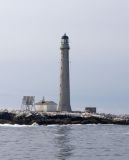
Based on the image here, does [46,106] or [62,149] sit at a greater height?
[46,106]

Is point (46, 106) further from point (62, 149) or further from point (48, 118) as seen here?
point (62, 149)

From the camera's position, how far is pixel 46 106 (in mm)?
92188

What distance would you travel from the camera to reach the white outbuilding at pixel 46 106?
9106 cm

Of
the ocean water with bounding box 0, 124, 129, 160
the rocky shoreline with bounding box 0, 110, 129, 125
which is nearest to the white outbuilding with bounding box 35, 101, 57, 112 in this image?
the rocky shoreline with bounding box 0, 110, 129, 125

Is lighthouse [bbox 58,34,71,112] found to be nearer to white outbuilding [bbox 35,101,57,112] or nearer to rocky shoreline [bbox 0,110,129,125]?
rocky shoreline [bbox 0,110,129,125]

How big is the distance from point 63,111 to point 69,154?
46410mm

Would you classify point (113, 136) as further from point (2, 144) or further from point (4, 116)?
point (4, 116)

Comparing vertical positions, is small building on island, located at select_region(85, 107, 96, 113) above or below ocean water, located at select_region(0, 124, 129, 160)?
above

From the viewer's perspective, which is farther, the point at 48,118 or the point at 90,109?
the point at 90,109

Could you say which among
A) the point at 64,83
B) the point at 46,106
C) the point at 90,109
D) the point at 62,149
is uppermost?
the point at 64,83

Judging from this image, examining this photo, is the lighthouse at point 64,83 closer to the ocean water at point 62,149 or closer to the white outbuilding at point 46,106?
the white outbuilding at point 46,106

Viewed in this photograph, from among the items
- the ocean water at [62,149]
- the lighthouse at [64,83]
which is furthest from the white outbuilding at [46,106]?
the ocean water at [62,149]

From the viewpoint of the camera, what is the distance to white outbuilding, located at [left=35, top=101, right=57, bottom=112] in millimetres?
91062

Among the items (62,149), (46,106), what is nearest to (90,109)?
(46,106)
